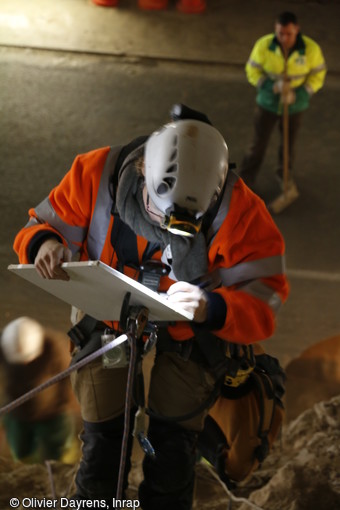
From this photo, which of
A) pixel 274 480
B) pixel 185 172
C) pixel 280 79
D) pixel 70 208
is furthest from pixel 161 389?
pixel 280 79

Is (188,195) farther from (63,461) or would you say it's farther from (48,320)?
(48,320)

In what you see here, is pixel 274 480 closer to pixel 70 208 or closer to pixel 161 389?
pixel 161 389

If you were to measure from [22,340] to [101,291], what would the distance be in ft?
6.65

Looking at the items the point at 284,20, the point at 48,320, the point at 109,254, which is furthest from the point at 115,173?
the point at 284,20

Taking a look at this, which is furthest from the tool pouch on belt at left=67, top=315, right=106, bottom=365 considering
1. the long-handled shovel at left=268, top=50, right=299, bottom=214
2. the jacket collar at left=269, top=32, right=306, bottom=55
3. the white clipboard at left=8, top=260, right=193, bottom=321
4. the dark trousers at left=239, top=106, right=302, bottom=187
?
the jacket collar at left=269, top=32, right=306, bottom=55

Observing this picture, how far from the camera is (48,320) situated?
4711 millimetres

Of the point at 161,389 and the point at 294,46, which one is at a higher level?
the point at 294,46

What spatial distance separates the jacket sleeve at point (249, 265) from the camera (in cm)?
272

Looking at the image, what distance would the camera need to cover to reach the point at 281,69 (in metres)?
6.04

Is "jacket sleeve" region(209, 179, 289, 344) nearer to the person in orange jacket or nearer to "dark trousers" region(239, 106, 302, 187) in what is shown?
the person in orange jacket

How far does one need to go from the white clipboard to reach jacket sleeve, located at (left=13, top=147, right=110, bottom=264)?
172 mm

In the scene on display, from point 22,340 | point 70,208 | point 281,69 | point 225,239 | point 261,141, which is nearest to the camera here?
point 225,239

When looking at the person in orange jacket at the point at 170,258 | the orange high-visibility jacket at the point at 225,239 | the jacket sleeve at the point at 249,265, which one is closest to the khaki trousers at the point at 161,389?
the person in orange jacket at the point at 170,258

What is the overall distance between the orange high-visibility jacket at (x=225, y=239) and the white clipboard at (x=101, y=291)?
0.16 meters
